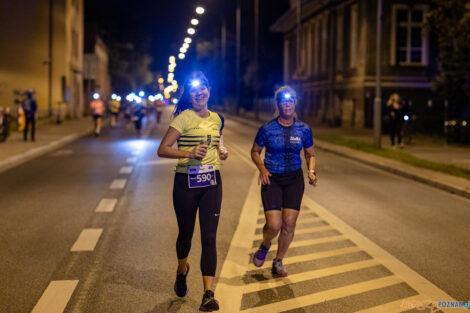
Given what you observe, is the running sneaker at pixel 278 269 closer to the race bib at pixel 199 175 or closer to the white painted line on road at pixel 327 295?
the white painted line on road at pixel 327 295

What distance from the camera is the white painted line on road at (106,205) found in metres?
10.5

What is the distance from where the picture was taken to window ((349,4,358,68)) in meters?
40.2

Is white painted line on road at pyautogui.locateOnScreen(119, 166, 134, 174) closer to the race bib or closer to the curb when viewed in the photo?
the curb

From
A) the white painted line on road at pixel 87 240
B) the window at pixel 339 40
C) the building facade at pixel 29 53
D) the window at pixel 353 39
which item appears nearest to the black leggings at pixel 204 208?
the white painted line on road at pixel 87 240

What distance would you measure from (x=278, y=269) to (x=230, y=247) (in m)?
1.38

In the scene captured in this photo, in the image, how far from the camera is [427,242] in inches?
323

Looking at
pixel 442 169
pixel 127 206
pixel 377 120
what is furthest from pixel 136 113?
pixel 127 206

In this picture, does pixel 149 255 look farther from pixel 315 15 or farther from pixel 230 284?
pixel 315 15

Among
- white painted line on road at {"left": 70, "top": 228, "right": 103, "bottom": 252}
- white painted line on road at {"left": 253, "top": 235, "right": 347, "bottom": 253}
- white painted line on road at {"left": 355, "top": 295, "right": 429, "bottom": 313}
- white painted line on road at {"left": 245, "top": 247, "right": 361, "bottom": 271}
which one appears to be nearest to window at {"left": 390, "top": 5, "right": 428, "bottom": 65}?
white painted line on road at {"left": 253, "top": 235, "right": 347, "bottom": 253}

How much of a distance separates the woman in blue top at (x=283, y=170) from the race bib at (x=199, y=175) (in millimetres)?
1002

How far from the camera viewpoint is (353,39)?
4084 cm

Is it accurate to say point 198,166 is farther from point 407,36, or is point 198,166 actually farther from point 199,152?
point 407,36

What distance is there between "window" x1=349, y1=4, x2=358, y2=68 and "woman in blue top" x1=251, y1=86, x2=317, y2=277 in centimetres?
3472

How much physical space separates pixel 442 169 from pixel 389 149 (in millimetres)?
6102
